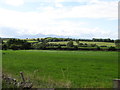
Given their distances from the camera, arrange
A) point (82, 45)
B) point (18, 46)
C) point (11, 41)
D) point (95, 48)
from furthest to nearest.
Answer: point (82, 45) → point (95, 48) → point (18, 46) → point (11, 41)

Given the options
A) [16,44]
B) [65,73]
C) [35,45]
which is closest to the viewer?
[65,73]

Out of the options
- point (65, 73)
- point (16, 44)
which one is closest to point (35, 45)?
point (16, 44)

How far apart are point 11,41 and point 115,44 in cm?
4513

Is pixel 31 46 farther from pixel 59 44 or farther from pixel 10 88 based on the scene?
pixel 10 88

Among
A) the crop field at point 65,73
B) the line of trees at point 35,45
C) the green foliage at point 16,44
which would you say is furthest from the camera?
the line of trees at point 35,45

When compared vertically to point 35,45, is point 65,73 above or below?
below

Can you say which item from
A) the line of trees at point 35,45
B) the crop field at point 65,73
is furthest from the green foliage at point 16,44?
the crop field at point 65,73

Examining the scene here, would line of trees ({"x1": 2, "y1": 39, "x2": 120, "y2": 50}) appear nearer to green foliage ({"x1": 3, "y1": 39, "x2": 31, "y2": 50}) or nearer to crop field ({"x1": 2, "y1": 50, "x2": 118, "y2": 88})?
green foliage ({"x1": 3, "y1": 39, "x2": 31, "y2": 50})

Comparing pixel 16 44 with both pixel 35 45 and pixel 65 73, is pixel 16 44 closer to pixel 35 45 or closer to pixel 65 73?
pixel 35 45

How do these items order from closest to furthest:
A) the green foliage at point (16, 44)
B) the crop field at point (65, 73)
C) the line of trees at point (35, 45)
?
the crop field at point (65, 73) < the green foliage at point (16, 44) < the line of trees at point (35, 45)

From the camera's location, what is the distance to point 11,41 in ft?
247

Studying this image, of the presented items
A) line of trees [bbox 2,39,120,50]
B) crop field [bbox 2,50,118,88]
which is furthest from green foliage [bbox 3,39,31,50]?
crop field [bbox 2,50,118,88]

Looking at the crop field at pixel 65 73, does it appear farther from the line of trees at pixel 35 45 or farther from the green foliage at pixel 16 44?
the line of trees at pixel 35 45

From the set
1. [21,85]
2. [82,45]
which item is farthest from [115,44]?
[21,85]
